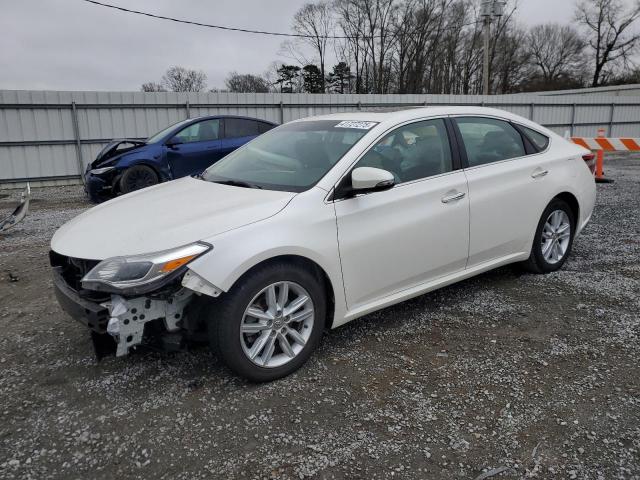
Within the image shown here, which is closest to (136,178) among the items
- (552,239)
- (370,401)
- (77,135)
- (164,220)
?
(77,135)

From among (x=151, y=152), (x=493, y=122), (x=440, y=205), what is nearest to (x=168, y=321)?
(x=440, y=205)

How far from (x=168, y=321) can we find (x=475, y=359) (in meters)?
1.90

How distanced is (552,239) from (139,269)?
12.1 ft

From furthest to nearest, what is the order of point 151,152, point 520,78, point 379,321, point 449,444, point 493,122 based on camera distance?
point 520,78 < point 151,152 < point 493,122 < point 379,321 < point 449,444

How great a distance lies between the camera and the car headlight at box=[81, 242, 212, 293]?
2.47 metres

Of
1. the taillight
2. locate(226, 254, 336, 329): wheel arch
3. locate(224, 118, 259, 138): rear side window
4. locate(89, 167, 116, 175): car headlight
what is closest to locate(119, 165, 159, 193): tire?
locate(89, 167, 116, 175): car headlight

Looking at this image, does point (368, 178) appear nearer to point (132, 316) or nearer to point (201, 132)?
point (132, 316)

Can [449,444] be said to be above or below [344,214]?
below

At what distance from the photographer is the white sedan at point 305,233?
8.48ft

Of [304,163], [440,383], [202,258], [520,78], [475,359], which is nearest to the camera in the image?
[202,258]

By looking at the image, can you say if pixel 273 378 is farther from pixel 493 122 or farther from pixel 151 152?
pixel 151 152

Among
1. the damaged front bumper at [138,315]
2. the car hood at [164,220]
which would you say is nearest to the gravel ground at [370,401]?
the damaged front bumper at [138,315]

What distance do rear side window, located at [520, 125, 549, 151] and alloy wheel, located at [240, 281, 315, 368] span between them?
107 inches

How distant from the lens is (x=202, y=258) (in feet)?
8.33
